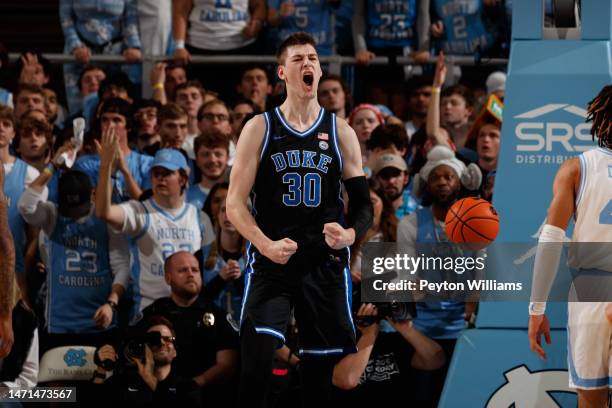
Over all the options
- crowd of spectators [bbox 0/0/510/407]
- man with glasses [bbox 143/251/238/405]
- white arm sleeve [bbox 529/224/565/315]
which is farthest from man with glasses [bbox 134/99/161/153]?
white arm sleeve [bbox 529/224/565/315]

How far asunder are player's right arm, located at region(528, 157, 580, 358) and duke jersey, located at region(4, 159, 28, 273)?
153 inches

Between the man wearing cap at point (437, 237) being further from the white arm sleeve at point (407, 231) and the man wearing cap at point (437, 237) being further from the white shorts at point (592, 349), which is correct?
the white shorts at point (592, 349)

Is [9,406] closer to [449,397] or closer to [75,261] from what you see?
[75,261]

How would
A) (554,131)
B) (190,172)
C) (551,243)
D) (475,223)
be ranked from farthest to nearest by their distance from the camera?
(190,172)
(554,131)
(475,223)
(551,243)

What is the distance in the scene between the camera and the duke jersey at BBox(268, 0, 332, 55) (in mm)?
9961

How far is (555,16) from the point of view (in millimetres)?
6234

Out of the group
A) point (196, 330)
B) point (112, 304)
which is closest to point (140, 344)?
point (196, 330)

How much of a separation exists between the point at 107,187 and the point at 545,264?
3.21m

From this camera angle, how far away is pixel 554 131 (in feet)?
19.8

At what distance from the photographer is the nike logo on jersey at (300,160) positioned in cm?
522

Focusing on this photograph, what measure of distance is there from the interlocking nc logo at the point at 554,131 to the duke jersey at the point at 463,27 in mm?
3793

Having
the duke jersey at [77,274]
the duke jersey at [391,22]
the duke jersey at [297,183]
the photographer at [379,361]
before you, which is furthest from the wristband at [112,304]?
the duke jersey at [391,22]

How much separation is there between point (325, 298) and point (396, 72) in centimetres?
508

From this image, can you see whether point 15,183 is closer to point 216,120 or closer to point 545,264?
point 216,120
